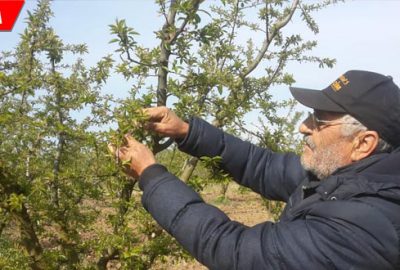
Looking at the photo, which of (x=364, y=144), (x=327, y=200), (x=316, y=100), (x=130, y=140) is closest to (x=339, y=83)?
(x=316, y=100)

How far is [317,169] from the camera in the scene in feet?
9.47

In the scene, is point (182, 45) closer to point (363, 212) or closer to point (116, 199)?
point (116, 199)

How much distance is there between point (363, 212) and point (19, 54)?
5.20 meters

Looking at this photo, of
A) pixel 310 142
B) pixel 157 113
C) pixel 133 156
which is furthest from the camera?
pixel 157 113

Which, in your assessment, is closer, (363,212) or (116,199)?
(363,212)

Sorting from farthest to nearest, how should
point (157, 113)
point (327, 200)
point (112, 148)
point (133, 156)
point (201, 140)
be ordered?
point (201, 140), point (157, 113), point (112, 148), point (133, 156), point (327, 200)

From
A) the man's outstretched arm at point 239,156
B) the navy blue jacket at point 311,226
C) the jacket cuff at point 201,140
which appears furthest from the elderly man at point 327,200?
the jacket cuff at point 201,140

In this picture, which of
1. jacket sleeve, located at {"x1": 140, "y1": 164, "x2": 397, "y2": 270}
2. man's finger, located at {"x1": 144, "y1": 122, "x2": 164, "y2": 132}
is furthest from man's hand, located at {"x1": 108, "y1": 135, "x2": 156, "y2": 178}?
man's finger, located at {"x1": 144, "y1": 122, "x2": 164, "y2": 132}

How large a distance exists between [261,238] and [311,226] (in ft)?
0.83

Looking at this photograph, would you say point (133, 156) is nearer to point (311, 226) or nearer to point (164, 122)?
point (164, 122)

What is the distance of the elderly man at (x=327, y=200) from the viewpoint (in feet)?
7.32

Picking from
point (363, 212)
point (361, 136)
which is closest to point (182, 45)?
point (361, 136)

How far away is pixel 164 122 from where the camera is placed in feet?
10.7

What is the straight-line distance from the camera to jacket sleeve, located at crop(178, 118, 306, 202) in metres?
3.53
